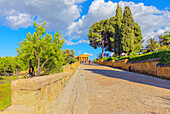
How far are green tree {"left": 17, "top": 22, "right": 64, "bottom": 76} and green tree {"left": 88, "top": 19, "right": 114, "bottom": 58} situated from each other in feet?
97.2

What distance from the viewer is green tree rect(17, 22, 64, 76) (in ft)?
43.6

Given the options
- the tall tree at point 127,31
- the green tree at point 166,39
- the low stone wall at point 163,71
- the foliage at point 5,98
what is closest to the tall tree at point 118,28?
the tall tree at point 127,31

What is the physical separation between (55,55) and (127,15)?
1640 cm

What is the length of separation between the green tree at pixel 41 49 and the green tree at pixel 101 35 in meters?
29.6

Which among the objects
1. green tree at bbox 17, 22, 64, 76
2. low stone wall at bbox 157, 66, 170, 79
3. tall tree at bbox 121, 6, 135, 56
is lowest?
low stone wall at bbox 157, 66, 170, 79

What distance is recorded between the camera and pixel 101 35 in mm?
44094

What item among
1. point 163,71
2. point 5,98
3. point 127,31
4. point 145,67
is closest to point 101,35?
point 127,31

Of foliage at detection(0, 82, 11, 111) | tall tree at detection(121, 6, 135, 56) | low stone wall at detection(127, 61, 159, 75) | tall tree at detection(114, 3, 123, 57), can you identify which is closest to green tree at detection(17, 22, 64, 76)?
foliage at detection(0, 82, 11, 111)

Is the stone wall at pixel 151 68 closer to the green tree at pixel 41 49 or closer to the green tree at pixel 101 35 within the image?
the green tree at pixel 41 49

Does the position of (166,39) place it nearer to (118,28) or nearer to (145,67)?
(118,28)

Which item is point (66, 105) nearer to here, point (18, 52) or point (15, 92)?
point (15, 92)

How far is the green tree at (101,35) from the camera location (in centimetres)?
4303

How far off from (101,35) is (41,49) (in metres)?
33.6

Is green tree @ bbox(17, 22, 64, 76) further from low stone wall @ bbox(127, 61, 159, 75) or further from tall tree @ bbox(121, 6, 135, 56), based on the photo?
tall tree @ bbox(121, 6, 135, 56)
